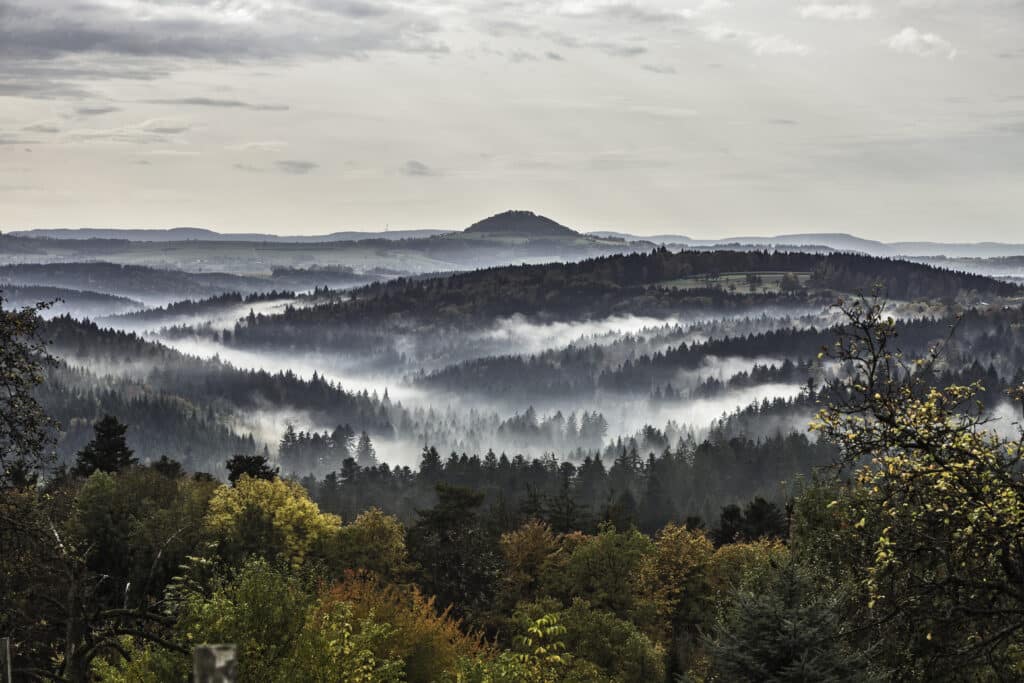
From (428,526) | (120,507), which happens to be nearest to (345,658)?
(120,507)

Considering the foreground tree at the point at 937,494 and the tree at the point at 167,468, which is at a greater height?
the foreground tree at the point at 937,494

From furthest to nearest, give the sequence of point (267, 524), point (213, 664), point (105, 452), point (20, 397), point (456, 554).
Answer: point (105, 452)
point (456, 554)
point (267, 524)
point (20, 397)
point (213, 664)

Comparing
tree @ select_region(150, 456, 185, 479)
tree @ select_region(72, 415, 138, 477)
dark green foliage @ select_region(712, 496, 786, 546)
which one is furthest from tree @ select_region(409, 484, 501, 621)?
tree @ select_region(72, 415, 138, 477)

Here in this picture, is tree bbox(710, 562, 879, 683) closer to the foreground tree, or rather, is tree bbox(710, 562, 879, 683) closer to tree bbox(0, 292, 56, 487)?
the foreground tree

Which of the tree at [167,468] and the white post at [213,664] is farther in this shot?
the tree at [167,468]

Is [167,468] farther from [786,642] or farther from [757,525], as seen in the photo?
[786,642]

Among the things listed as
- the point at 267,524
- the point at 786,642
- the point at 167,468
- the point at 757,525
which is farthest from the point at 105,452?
the point at 786,642

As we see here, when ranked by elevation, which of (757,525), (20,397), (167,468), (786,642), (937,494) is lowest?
(757,525)

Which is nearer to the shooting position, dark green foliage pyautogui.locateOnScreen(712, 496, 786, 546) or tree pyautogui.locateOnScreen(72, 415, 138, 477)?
tree pyautogui.locateOnScreen(72, 415, 138, 477)

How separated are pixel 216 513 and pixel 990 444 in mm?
81238

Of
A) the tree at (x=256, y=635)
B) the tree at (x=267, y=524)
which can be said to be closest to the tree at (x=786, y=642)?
the tree at (x=256, y=635)

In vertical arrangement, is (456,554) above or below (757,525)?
above

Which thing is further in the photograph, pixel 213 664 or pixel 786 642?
pixel 786 642

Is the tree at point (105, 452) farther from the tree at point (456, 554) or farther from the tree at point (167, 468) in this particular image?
the tree at point (456, 554)
